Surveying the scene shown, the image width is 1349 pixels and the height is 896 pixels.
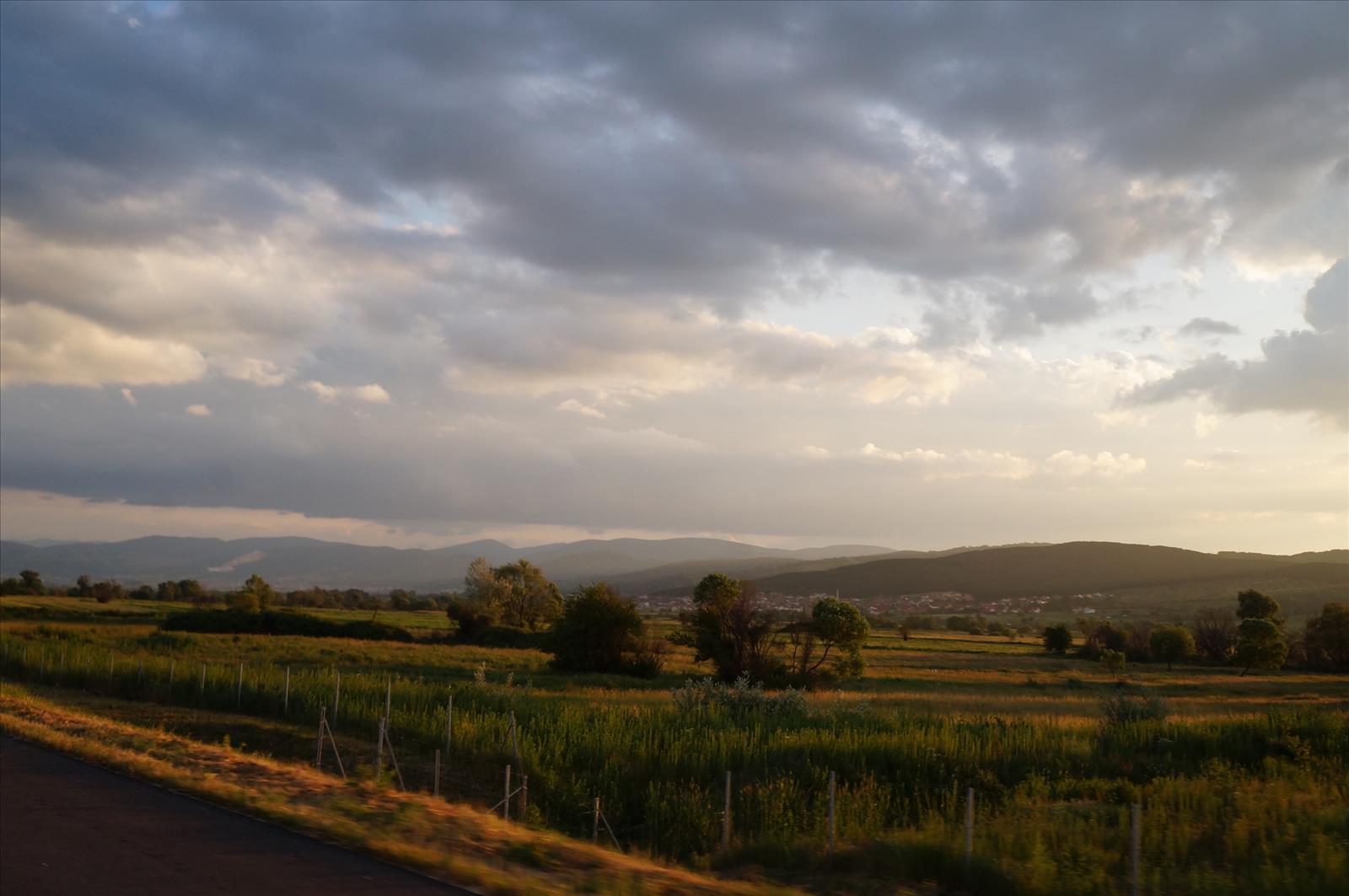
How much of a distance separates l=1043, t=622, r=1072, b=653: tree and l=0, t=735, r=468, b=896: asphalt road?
8367 cm

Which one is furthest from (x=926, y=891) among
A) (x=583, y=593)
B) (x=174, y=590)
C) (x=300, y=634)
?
(x=174, y=590)

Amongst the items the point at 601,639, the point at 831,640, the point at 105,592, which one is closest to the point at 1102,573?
the point at 831,640

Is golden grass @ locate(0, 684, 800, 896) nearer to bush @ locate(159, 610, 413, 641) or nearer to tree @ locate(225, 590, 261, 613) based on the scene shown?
bush @ locate(159, 610, 413, 641)

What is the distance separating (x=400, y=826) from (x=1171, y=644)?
249 ft

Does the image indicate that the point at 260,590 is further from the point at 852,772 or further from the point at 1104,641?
the point at 852,772

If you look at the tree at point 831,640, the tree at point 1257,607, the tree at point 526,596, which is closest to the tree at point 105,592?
the tree at point 526,596

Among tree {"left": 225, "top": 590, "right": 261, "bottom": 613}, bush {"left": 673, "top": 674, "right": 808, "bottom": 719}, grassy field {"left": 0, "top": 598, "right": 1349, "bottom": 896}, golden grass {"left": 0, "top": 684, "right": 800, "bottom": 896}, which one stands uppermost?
golden grass {"left": 0, "top": 684, "right": 800, "bottom": 896}

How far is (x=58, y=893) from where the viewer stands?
27.0 ft

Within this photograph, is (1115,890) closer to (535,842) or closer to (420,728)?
(535,842)

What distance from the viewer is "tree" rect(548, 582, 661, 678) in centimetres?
5688

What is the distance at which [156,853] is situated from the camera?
9.74m

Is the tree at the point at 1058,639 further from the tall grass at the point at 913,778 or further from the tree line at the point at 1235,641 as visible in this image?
the tall grass at the point at 913,778

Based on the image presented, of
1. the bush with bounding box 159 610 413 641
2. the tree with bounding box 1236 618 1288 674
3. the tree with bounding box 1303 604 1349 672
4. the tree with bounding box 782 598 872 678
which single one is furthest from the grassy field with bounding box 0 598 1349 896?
the tree with bounding box 1303 604 1349 672

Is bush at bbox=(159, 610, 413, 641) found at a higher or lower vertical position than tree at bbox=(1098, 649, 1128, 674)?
higher
